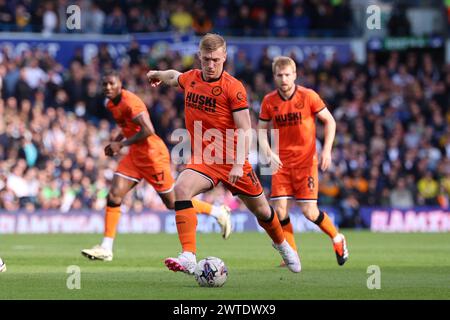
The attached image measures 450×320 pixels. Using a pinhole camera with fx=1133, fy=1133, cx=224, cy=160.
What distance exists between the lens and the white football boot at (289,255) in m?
13.6

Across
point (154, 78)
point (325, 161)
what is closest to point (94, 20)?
point (325, 161)

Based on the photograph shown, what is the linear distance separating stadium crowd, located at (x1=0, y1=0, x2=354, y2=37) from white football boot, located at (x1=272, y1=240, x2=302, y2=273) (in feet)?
61.9

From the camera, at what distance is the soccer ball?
11.8 metres

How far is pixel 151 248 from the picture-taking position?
19859 millimetres

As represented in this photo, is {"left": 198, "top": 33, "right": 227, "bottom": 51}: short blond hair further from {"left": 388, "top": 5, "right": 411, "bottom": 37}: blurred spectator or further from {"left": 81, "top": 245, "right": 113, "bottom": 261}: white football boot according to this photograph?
{"left": 388, "top": 5, "right": 411, "bottom": 37}: blurred spectator

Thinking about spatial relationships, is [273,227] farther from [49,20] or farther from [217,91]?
[49,20]

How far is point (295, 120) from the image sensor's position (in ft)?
50.0

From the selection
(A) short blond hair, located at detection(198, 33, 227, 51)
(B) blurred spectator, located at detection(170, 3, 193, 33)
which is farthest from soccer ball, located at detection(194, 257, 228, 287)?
(B) blurred spectator, located at detection(170, 3, 193, 33)

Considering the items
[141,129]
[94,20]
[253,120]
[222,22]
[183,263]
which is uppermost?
[222,22]

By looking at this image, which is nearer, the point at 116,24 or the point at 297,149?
the point at 297,149

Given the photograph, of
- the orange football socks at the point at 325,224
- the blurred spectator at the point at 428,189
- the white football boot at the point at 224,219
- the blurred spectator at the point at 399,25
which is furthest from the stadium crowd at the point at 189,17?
the orange football socks at the point at 325,224

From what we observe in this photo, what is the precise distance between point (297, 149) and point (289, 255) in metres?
2.17

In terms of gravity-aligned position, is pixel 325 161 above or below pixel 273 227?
above
